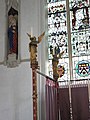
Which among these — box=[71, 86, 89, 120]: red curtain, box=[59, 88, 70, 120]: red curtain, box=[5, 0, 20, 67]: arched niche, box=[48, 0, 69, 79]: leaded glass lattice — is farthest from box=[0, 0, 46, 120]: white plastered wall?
box=[71, 86, 89, 120]: red curtain

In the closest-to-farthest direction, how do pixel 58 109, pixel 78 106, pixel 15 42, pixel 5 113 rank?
pixel 58 109, pixel 78 106, pixel 5 113, pixel 15 42

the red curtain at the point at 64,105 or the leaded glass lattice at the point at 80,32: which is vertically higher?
the leaded glass lattice at the point at 80,32

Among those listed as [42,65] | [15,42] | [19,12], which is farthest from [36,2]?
[42,65]

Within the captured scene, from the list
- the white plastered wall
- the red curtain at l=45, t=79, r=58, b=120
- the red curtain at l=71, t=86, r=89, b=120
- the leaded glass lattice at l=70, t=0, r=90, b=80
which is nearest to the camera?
the red curtain at l=45, t=79, r=58, b=120

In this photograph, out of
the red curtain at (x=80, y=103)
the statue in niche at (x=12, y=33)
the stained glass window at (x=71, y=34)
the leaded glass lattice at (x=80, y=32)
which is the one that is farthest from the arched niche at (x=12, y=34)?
the red curtain at (x=80, y=103)

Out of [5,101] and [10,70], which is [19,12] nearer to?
[10,70]

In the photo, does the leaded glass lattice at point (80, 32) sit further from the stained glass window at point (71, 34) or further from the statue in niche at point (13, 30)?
the statue in niche at point (13, 30)

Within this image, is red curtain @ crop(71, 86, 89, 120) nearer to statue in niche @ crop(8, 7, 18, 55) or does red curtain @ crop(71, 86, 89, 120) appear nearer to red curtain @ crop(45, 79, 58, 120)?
red curtain @ crop(45, 79, 58, 120)

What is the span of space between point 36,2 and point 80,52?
1476mm

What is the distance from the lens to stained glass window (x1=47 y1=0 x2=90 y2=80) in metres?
6.88

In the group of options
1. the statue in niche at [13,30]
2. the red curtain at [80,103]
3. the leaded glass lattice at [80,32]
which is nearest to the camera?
the red curtain at [80,103]

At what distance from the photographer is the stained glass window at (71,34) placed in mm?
6885

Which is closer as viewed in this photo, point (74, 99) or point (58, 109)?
point (58, 109)

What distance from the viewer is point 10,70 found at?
7.01m
